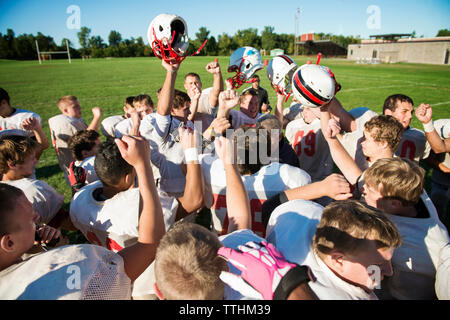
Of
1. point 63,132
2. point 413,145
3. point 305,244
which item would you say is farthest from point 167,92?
point 413,145

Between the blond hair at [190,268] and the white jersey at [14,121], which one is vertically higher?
the white jersey at [14,121]

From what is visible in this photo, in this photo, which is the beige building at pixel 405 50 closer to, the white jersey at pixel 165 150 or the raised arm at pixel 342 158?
the raised arm at pixel 342 158

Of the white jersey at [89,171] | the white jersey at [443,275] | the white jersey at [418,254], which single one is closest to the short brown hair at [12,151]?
the white jersey at [89,171]

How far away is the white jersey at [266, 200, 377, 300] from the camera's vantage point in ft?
4.04

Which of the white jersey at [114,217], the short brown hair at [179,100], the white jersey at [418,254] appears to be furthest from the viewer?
the short brown hair at [179,100]

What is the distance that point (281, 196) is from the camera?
2.14m

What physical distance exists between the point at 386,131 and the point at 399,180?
3.35ft

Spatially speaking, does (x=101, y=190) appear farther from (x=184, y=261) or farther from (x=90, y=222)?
(x=184, y=261)

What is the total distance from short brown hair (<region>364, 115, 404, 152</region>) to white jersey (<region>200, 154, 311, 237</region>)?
989mm

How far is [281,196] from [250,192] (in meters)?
0.32

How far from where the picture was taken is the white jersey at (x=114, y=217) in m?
2.04

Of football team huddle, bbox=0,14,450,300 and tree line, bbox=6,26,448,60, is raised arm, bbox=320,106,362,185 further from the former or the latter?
→ tree line, bbox=6,26,448,60

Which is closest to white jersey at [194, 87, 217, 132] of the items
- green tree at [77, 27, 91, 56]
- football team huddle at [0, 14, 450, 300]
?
football team huddle at [0, 14, 450, 300]

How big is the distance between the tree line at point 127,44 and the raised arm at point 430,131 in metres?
66.2
